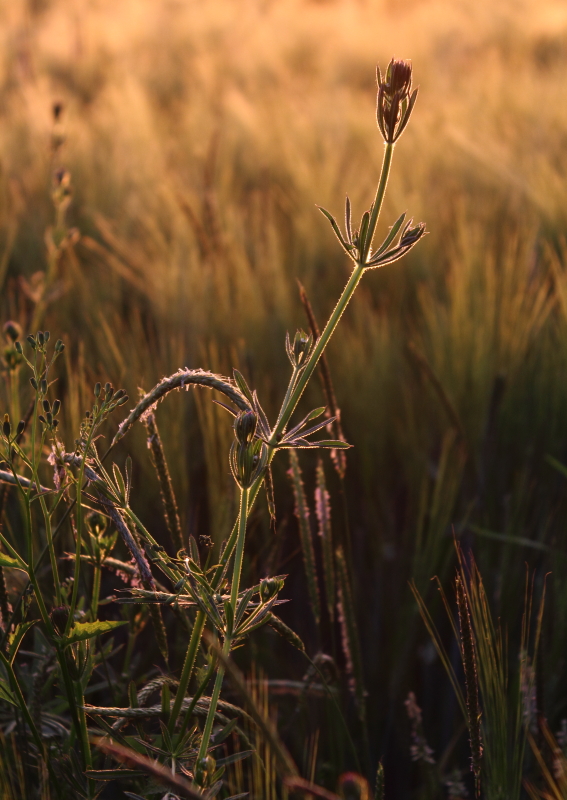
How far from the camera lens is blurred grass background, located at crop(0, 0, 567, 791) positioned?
0.83 m

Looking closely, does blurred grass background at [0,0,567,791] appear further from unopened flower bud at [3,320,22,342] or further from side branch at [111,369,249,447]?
side branch at [111,369,249,447]

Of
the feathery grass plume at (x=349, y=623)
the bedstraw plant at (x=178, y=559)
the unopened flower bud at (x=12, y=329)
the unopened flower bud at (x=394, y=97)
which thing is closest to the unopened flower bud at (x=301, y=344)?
the bedstraw plant at (x=178, y=559)

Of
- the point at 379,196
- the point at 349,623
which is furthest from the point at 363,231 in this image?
the point at 349,623

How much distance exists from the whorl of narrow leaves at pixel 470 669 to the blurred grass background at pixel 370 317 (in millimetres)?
194

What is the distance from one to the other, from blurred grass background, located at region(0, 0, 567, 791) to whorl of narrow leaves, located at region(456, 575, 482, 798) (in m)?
0.19

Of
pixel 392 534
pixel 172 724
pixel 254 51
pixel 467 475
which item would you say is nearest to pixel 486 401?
pixel 467 475

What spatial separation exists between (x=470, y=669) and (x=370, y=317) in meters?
0.75

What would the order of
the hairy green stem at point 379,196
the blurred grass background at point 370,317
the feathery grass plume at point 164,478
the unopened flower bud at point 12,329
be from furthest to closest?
the blurred grass background at point 370,317 → the unopened flower bud at point 12,329 → the feathery grass plume at point 164,478 → the hairy green stem at point 379,196

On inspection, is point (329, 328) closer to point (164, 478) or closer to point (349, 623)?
point (164, 478)

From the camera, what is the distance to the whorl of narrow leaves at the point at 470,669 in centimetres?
42

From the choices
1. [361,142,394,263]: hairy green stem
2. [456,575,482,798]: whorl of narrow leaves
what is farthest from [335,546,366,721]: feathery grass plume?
[361,142,394,263]: hairy green stem

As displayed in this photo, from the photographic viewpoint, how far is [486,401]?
1.03 m

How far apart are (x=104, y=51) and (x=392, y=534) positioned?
785 centimetres

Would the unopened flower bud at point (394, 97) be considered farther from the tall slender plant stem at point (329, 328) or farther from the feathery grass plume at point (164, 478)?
the feathery grass plume at point (164, 478)
